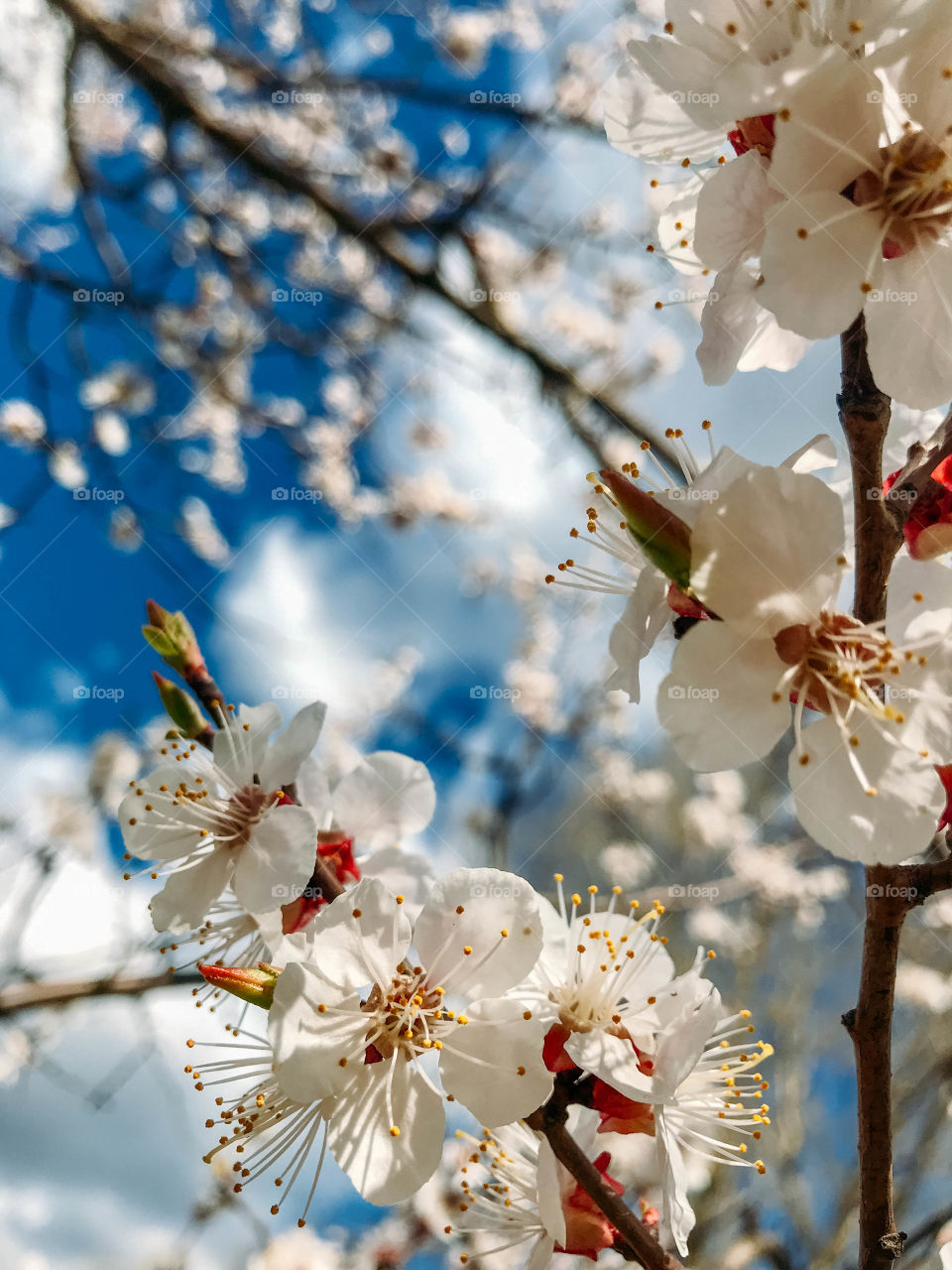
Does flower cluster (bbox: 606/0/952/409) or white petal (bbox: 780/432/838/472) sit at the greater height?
flower cluster (bbox: 606/0/952/409)

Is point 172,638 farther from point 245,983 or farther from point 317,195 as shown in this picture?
point 317,195

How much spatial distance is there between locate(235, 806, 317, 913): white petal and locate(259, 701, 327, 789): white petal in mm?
108

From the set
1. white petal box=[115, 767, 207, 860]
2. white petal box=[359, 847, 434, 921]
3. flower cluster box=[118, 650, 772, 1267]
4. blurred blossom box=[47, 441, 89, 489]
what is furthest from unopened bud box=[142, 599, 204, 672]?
blurred blossom box=[47, 441, 89, 489]

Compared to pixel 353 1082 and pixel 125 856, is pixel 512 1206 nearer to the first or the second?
pixel 353 1082

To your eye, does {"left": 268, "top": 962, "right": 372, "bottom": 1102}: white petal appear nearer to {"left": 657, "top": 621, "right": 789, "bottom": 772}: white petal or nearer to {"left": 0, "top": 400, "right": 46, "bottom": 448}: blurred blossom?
{"left": 657, "top": 621, "right": 789, "bottom": 772}: white petal

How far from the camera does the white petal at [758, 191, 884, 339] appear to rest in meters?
0.64

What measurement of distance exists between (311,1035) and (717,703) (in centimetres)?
45

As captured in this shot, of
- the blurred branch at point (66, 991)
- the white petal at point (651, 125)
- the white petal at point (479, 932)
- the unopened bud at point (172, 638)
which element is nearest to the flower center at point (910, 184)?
the white petal at point (651, 125)

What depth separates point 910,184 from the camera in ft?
2.20

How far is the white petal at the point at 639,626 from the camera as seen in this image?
727 millimetres

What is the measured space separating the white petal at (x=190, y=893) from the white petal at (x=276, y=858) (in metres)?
0.06

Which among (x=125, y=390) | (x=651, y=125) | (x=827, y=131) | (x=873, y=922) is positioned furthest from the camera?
(x=125, y=390)

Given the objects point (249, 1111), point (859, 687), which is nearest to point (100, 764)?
point (249, 1111)

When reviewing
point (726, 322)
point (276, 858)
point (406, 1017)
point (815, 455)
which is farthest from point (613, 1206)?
point (726, 322)
